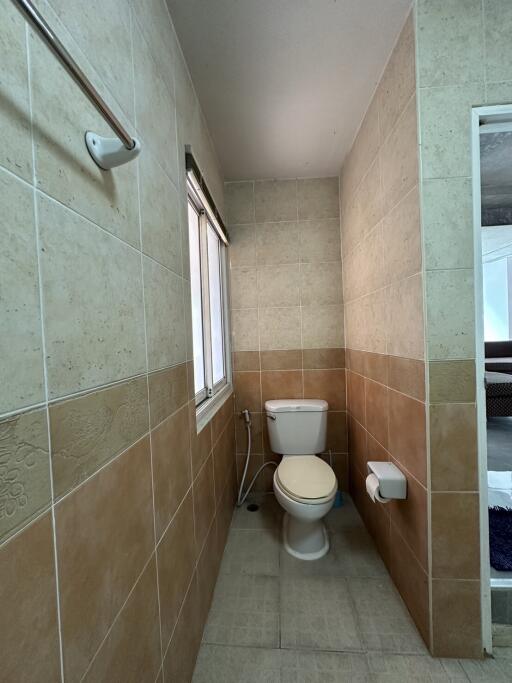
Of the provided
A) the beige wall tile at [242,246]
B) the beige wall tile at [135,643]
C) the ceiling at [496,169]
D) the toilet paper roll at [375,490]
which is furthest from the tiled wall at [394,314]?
the beige wall tile at [135,643]

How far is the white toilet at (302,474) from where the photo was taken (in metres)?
1.47

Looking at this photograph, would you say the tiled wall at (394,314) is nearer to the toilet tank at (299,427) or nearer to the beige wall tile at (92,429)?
the toilet tank at (299,427)

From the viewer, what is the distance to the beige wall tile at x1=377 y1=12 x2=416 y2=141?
111 centimetres

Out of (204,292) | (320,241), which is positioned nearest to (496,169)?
(320,241)

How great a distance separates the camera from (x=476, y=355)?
1.08 metres

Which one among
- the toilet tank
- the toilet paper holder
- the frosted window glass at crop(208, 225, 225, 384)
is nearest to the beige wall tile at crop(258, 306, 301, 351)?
the frosted window glass at crop(208, 225, 225, 384)

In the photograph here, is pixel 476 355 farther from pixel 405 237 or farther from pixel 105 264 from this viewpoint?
pixel 105 264

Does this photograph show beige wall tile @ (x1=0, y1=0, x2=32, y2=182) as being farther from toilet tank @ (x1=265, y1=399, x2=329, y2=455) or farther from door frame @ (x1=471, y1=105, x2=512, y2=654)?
toilet tank @ (x1=265, y1=399, x2=329, y2=455)

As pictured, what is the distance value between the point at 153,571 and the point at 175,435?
0.35 meters

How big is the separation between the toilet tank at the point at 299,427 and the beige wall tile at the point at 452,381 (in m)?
0.99

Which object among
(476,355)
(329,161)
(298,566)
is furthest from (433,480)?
(329,161)

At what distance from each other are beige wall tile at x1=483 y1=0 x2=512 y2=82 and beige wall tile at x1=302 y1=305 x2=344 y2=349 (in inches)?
53.3

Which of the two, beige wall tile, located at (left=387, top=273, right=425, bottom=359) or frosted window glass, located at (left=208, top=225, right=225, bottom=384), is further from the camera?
frosted window glass, located at (left=208, top=225, right=225, bottom=384)

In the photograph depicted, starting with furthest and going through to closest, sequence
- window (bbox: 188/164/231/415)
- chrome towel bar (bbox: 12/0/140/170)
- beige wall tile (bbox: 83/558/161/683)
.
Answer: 1. window (bbox: 188/164/231/415)
2. beige wall tile (bbox: 83/558/161/683)
3. chrome towel bar (bbox: 12/0/140/170)
